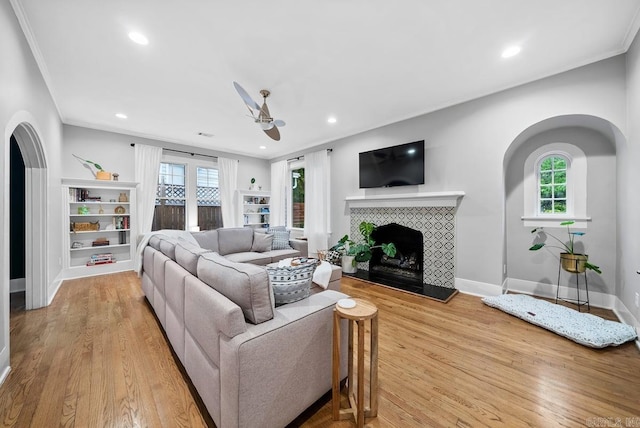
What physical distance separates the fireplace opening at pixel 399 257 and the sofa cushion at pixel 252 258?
1.86m

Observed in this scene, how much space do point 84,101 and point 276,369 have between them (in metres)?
4.61

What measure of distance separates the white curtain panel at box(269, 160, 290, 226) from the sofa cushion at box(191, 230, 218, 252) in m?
2.28

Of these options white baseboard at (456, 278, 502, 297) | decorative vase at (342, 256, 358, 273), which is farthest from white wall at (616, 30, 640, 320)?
decorative vase at (342, 256, 358, 273)

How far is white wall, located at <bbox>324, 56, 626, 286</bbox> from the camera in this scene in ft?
8.57

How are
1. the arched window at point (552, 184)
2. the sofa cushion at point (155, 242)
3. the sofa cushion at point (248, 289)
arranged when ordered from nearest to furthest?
1. the sofa cushion at point (248, 289)
2. the sofa cushion at point (155, 242)
3. the arched window at point (552, 184)

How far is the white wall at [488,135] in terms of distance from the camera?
103 inches

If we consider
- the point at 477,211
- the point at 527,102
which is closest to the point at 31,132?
the point at 477,211

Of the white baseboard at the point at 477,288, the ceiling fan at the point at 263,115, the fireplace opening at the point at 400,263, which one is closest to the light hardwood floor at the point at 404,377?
the white baseboard at the point at 477,288

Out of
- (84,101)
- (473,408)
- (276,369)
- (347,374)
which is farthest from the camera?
(84,101)

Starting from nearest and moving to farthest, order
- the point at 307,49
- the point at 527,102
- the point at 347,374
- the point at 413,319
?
the point at 347,374, the point at 307,49, the point at 413,319, the point at 527,102

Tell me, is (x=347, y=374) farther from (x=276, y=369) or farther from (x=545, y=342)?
(x=545, y=342)

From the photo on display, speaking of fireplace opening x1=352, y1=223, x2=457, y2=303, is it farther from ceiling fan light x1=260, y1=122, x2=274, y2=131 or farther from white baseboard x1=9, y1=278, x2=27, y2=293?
white baseboard x1=9, y1=278, x2=27, y2=293

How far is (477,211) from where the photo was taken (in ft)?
11.2

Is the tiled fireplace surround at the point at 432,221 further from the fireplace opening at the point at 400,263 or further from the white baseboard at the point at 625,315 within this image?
the white baseboard at the point at 625,315
